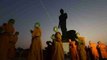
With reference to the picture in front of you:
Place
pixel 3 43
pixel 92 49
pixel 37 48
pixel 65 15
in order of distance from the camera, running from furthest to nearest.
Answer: pixel 65 15 < pixel 92 49 < pixel 37 48 < pixel 3 43

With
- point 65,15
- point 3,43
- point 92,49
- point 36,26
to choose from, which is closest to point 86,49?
point 92,49

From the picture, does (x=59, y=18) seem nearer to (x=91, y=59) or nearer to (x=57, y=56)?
(x=91, y=59)

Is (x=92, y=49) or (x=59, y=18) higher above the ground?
(x=59, y=18)

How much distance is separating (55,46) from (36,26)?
1718mm

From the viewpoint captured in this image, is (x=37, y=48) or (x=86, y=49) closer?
(x=37, y=48)

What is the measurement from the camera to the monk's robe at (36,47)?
11117 millimetres

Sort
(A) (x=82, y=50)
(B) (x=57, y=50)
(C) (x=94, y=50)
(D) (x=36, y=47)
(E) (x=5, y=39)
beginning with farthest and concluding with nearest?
(C) (x=94, y=50), (A) (x=82, y=50), (B) (x=57, y=50), (D) (x=36, y=47), (E) (x=5, y=39)

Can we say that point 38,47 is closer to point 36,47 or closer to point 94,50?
point 36,47

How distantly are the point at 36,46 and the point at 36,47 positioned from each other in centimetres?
6

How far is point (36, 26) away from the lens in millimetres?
11844

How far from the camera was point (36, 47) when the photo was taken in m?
11.4

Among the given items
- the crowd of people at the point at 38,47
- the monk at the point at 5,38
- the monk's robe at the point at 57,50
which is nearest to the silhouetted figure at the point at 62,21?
the crowd of people at the point at 38,47

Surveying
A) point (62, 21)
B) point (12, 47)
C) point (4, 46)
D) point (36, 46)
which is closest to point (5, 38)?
point (4, 46)

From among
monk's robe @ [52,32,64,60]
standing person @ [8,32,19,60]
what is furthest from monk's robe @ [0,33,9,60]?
monk's robe @ [52,32,64,60]
